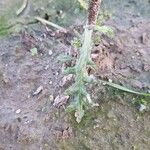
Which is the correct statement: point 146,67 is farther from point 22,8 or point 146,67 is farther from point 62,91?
point 22,8

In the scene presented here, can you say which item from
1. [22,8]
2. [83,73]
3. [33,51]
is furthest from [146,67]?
[22,8]

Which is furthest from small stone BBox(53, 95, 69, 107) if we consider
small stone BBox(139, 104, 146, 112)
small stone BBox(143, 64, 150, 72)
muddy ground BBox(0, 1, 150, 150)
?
small stone BBox(143, 64, 150, 72)

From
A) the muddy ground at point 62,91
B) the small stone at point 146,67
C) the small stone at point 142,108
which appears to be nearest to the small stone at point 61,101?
the muddy ground at point 62,91

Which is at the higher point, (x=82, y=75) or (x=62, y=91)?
(x=82, y=75)

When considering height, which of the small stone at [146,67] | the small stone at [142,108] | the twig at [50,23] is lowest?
the small stone at [142,108]

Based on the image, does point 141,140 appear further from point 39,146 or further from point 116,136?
point 39,146

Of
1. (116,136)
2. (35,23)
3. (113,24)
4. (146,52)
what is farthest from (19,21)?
(116,136)

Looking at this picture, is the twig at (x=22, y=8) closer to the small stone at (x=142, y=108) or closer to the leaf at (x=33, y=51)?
the leaf at (x=33, y=51)

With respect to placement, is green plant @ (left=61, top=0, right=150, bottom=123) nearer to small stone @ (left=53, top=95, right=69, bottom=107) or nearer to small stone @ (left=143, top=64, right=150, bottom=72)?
small stone @ (left=53, top=95, right=69, bottom=107)

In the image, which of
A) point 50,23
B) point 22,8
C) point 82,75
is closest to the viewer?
point 82,75
